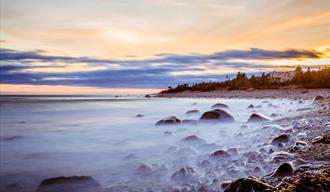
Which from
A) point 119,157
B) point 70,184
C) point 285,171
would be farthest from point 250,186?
point 119,157

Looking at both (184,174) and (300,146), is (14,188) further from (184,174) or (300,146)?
(300,146)

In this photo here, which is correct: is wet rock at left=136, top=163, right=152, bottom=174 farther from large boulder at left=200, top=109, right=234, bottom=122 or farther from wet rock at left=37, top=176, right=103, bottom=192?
Result: large boulder at left=200, top=109, right=234, bottom=122

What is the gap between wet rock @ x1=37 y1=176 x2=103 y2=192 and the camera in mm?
3061

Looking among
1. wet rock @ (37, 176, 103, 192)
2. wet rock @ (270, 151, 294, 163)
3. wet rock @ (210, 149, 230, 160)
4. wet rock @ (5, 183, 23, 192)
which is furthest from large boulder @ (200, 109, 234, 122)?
wet rock @ (5, 183, 23, 192)

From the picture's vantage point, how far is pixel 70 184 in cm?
318

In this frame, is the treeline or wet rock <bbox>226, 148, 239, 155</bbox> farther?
the treeline

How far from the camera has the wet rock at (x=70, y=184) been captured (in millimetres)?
3061

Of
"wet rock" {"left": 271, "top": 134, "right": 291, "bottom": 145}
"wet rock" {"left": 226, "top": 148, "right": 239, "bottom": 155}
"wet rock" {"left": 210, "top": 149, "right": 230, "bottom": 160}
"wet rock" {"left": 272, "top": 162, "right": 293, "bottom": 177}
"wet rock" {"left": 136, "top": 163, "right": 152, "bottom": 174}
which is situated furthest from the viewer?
"wet rock" {"left": 271, "top": 134, "right": 291, "bottom": 145}

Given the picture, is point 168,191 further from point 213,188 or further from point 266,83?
point 266,83

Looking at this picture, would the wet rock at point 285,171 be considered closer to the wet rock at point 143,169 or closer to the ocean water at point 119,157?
the ocean water at point 119,157

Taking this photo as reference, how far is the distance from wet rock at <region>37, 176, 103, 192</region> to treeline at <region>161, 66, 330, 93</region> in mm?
27857

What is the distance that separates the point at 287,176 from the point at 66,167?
290cm

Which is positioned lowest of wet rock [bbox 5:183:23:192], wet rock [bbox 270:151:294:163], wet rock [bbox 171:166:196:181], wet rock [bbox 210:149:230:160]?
wet rock [bbox 5:183:23:192]

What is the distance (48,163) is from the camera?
14.0ft
